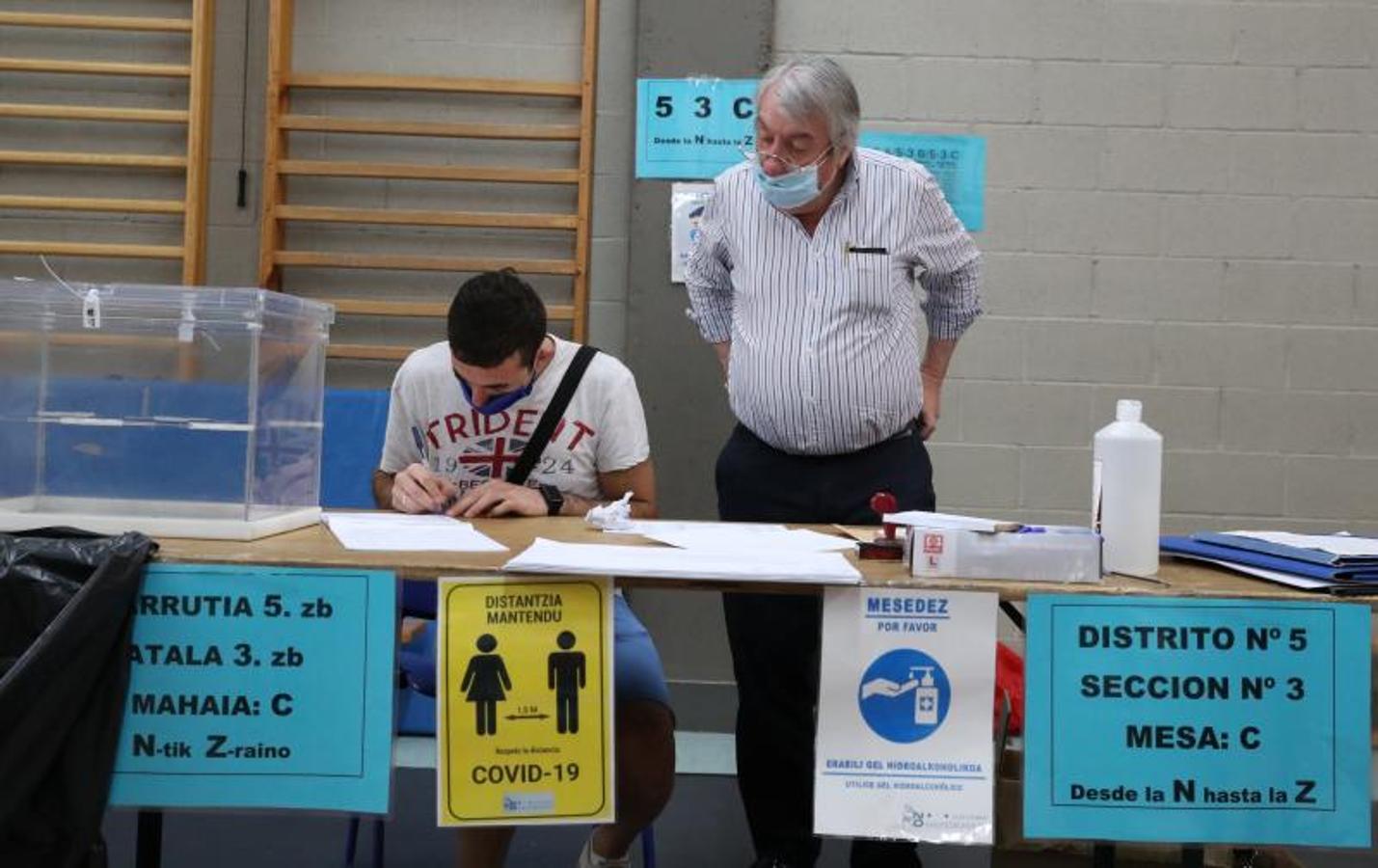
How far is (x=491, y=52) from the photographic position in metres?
3.46

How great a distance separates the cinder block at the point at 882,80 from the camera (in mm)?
3391

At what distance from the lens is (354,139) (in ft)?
11.3

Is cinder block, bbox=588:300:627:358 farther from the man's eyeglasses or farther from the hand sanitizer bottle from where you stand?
the hand sanitizer bottle

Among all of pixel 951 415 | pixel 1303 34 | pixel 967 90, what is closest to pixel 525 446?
pixel 951 415

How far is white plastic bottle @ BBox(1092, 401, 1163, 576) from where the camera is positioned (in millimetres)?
1522

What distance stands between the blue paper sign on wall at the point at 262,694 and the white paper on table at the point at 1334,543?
1.04m

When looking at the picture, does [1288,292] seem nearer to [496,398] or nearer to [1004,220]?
[1004,220]

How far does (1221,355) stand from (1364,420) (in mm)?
390

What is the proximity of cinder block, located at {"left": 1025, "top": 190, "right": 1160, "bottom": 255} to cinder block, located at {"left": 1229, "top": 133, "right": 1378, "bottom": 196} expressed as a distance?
0.24m

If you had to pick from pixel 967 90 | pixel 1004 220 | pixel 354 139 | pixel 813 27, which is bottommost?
pixel 1004 220

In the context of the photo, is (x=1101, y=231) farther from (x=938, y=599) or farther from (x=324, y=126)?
(x=938, y=599)

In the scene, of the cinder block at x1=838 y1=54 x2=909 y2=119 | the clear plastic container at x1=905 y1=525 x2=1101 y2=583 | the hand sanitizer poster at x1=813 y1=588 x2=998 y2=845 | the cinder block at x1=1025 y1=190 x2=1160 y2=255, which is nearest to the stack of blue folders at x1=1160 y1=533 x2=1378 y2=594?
the clear plastic container at x1=905 y1=525 x2=1101 y2=583

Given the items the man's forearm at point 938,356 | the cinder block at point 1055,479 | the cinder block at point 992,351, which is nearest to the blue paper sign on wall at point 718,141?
the cinder block at point 992,351

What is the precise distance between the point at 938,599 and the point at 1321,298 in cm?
244
